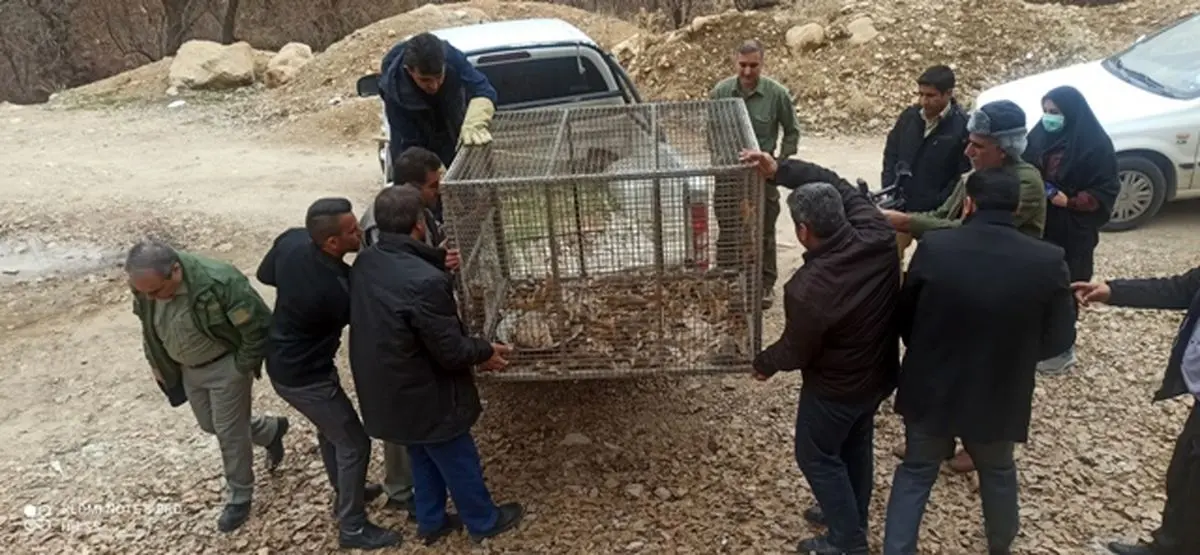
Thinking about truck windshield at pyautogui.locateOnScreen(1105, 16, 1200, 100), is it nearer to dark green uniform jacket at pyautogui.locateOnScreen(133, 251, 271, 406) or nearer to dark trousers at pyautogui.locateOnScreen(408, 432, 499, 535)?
dark trousers at pyautogui.locateOnScreen(408, 432, 499, 535)

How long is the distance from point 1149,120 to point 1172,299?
4.13 meters

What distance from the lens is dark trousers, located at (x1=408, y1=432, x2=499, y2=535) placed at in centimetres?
364

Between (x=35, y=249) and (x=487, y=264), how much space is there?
6.39 meters

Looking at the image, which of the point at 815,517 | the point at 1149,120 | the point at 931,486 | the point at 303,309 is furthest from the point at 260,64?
the point at 931,486

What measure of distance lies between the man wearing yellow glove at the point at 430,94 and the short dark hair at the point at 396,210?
3.40ft

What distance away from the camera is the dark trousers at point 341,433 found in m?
3.69

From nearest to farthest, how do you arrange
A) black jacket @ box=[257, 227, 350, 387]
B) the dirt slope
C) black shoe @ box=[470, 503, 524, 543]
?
black jacket @ box=[257, 227, 350, 387] < black shoe @ box=[470, 503, 524, 543] < the dirt slope

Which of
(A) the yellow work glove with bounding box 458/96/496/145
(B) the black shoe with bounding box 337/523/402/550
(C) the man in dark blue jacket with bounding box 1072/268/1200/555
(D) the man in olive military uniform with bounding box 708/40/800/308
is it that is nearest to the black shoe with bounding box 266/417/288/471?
(B) the black shoe with bounding box 337/523/402/550

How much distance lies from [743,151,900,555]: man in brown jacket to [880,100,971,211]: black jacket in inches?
52.6

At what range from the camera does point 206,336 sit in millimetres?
3707

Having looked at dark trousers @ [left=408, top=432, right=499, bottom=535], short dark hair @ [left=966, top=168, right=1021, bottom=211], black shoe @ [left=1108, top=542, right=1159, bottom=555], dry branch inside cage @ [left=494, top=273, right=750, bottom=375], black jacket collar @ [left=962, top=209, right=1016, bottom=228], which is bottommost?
black shoe @ [left=1108, top=542, right=1159, bottom=555]

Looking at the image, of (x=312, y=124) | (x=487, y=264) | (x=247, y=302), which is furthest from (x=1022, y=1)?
(x=247, y=302)

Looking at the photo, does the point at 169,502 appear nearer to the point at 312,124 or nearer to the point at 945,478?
the point at 945,478

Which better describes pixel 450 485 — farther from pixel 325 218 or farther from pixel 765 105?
pixel 765 105
